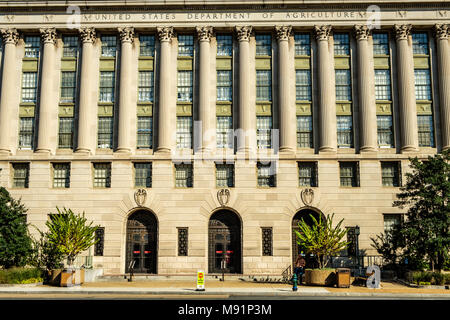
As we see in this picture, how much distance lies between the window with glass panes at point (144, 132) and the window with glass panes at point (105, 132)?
2.23 meters

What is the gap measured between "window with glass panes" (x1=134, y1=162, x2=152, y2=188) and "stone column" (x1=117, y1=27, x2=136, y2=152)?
154 cm

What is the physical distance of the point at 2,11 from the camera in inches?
1599

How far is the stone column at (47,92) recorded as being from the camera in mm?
38875

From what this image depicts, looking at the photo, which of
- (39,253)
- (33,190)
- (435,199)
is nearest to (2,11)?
(33,190)

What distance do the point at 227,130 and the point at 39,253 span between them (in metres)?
16.7

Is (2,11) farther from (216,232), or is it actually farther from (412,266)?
(412,266)

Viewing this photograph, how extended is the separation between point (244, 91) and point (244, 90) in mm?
88

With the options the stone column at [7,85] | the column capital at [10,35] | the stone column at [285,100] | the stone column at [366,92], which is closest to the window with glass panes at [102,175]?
the stone column at [7,85]

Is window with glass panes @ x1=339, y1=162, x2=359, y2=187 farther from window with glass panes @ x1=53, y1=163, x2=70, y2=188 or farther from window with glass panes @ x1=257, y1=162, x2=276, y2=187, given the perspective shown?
window with glass panes @ x1=53, y1=163, x2=70, y2=188

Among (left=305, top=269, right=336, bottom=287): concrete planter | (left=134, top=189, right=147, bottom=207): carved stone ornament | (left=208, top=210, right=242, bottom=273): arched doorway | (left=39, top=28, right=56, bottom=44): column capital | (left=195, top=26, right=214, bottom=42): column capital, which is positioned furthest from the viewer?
(left=39, top=28, right=56, bottom=44): column capital

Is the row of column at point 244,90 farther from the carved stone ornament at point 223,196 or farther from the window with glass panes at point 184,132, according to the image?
the carved stone ornament at point 223,196

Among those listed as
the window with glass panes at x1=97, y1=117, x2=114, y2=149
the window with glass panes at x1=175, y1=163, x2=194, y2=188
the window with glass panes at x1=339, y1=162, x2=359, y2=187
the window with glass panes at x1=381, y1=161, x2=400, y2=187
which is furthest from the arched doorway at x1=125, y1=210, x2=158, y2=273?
the window with glass panes at x1=381, y1=161, x2=400, y2=187

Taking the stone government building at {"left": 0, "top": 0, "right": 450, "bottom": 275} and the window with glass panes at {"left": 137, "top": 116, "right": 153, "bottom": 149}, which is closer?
the stone government building at {"left": 0, "top": 0, "right": 450, "bottom": 275}

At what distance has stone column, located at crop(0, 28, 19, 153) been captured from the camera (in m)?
39.0
